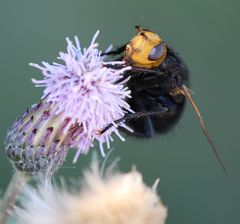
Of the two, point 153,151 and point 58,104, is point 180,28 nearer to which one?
point 153,151

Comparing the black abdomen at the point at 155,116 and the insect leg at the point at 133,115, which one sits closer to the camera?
the insect leg at the point at 133,115

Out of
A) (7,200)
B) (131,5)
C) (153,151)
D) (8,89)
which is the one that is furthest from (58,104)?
(131,5)

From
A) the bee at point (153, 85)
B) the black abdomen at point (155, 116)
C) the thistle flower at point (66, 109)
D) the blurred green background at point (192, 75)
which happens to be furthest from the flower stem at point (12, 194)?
the blurred green background at point (192, 75)

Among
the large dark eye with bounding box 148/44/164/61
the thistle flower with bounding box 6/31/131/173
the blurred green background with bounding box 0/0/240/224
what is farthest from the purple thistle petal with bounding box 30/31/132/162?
the blurred green background with bounding box 0/0/240/224

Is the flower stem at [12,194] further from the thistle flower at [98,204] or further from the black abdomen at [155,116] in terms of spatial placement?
the black abdomen at [155,116]

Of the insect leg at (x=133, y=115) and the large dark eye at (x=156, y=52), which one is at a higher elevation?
the large dark eye at (x=156, y=52)

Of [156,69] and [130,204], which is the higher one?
[156,69]

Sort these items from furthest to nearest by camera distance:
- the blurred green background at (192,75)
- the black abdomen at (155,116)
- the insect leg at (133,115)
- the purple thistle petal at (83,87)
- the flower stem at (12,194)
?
1. the blurred green background at (192,75)
2. the black abdomen at (155,116)
3. the insect leg at (133,115)
4. the purple thistle petal at (83,87)
5. the flower stem at (12,194)

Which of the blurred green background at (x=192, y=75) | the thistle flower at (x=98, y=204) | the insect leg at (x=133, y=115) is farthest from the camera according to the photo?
the blurred green background at (x=192, y=75)
